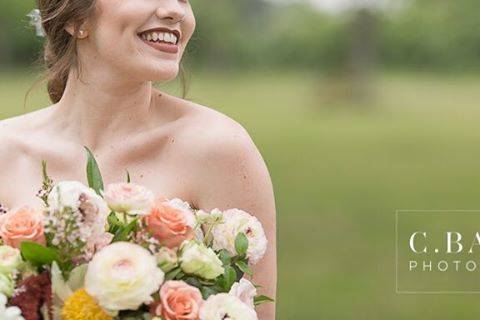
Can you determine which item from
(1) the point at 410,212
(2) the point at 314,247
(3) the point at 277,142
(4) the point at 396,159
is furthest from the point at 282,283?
(3) the point at 277,142

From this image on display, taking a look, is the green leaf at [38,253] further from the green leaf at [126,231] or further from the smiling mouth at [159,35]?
the smiling mouth at [159,35]

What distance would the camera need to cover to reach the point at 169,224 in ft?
7.25

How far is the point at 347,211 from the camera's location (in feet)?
39.2

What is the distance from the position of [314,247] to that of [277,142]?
28.8ft

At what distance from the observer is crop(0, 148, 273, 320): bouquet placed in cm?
209

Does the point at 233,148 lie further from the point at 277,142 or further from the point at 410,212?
the point at 277,142

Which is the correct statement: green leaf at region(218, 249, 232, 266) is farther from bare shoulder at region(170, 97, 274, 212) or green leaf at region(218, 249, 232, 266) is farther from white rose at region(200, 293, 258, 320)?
bare shoulder at region(170, 97, 274, 212)

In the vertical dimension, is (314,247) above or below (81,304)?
above

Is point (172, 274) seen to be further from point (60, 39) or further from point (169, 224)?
point (60, 39)

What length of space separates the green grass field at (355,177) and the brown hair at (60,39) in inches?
18.0

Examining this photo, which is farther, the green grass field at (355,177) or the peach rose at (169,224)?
the green grass field at (355,177)

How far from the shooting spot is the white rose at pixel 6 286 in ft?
6.97

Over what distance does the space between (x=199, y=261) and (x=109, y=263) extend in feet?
0.61

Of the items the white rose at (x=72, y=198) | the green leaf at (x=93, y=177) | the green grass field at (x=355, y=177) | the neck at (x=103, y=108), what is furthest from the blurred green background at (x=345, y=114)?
the white rose at (x=72, y=198)
